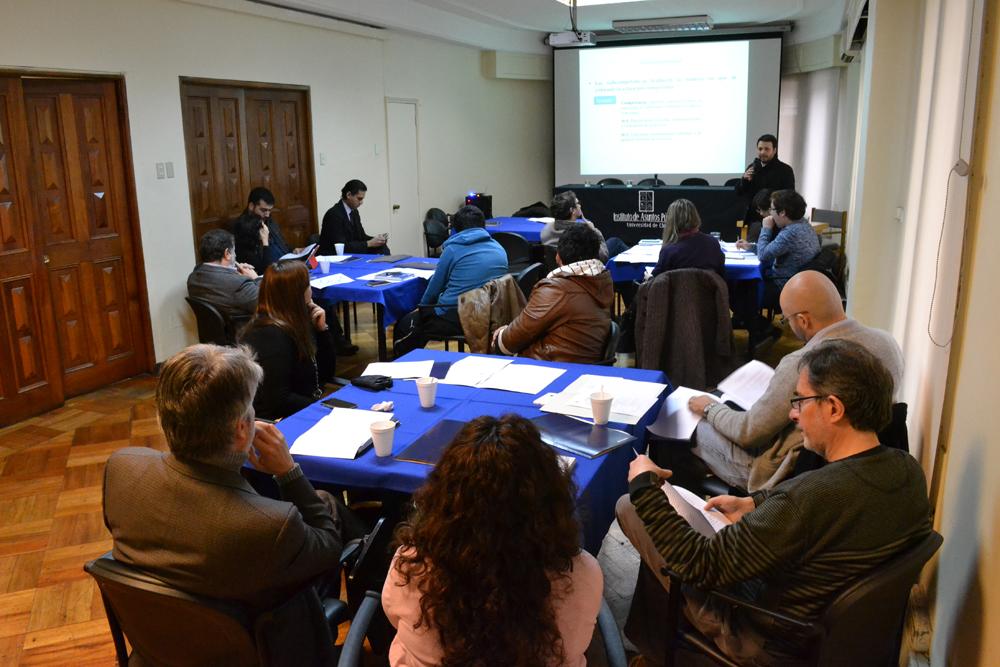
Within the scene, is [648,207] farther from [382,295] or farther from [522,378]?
[522,378]

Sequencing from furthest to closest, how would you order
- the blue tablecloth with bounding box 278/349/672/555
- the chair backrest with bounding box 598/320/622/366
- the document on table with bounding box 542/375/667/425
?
the chair backrest with bounding box 598/320/622/366 → the document on table with bounding box 542/375/667/425 → the blue tablecloth with bounding box 278/349/672/555

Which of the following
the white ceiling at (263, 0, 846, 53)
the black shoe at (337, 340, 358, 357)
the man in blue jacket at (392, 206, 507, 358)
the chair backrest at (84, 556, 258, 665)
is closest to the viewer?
the chair backrest at (84, 556, 258, 665)

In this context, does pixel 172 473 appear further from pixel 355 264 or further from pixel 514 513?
pixel 355 264

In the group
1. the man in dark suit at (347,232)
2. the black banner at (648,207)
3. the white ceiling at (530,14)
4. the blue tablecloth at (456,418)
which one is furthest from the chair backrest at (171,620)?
the black banner at (648,207)

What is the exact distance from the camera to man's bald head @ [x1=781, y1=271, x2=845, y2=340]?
8.72 ft

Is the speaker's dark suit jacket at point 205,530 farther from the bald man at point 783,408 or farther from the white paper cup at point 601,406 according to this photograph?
the bald man at point 783,408

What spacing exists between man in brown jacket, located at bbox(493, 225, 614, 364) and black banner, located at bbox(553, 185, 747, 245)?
5.54 metres

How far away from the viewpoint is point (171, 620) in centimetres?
167

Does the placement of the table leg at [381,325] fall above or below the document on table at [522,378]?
below

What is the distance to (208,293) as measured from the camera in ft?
17.1

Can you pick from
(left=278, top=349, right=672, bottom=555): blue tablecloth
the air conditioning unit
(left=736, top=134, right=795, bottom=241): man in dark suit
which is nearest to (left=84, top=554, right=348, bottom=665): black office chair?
(left=278, top=349, right=672, bottom=555): blue tablecloth

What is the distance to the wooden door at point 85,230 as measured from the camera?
527 cm

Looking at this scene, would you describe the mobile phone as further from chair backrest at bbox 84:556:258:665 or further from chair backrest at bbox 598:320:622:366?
chair backrest at bbox 598:320:622:366

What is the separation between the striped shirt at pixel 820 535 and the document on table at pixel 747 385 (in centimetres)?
113
